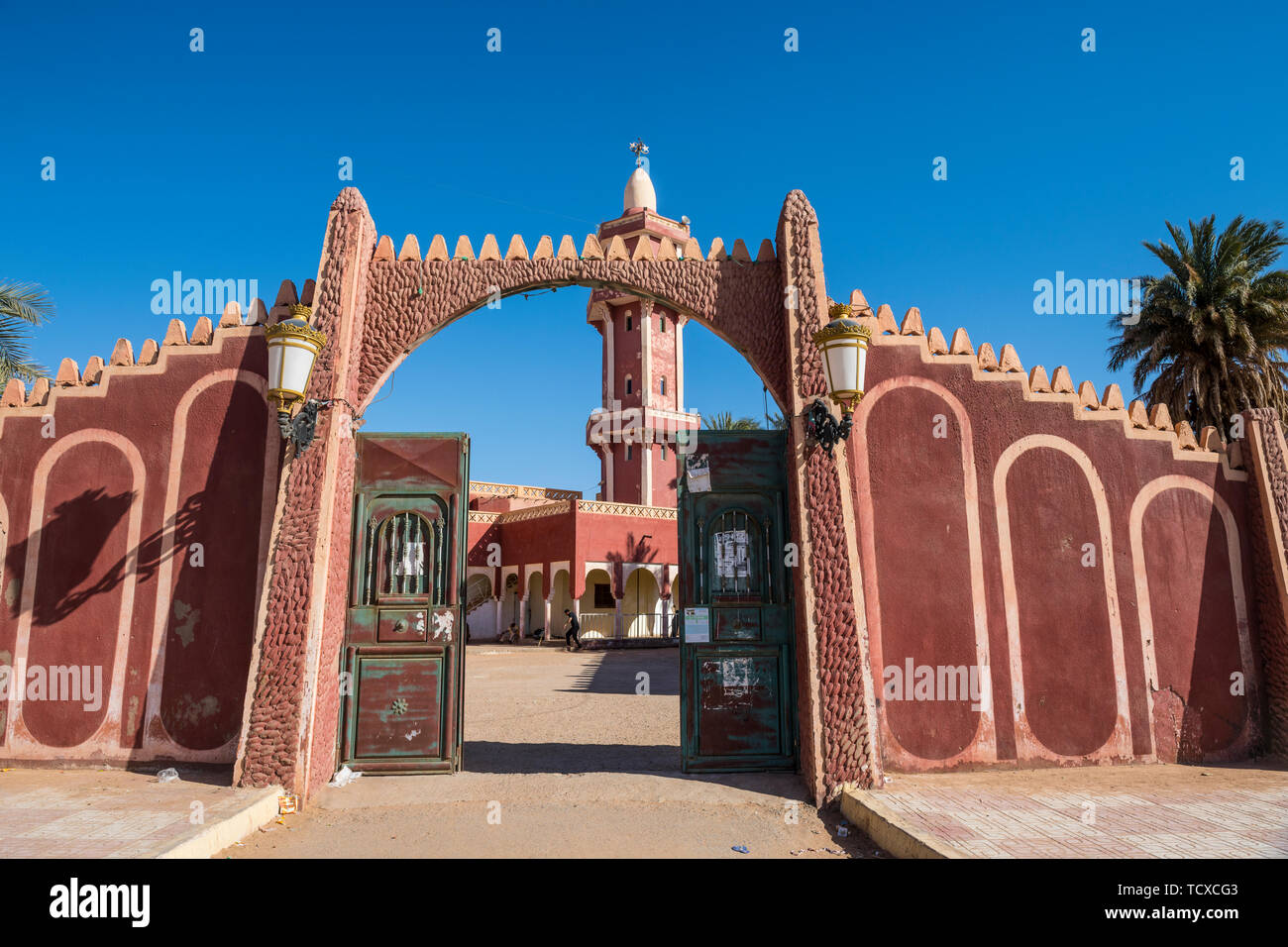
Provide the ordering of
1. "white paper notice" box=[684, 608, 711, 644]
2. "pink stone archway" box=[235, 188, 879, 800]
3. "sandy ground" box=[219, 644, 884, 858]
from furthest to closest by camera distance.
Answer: "white paper notice" box=[684, 608, 711, 644] < "pink stone archway" box=[235, 188, 879, 800] < "sandy ground" box=[219, 644, 884, 858]

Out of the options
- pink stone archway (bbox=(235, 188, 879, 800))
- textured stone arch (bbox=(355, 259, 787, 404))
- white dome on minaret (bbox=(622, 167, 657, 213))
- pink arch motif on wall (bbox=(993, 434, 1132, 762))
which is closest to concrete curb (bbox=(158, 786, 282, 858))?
pink stone archway (bbox=(235, 188, 879, 800))

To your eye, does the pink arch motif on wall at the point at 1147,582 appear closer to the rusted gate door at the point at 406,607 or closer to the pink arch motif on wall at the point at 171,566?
the rusted gate door at the point at 406,607

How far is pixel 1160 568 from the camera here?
7.62 metres

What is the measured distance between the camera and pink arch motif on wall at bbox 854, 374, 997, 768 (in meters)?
7.00

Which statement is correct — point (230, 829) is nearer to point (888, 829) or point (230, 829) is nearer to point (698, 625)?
point (698, 625)

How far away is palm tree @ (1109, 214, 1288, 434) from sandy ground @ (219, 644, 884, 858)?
52.7 ft

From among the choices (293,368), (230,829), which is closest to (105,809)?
(230,829)

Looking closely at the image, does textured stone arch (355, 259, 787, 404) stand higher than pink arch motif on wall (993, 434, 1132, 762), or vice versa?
textured stone arch (355, 259, 787, 404)

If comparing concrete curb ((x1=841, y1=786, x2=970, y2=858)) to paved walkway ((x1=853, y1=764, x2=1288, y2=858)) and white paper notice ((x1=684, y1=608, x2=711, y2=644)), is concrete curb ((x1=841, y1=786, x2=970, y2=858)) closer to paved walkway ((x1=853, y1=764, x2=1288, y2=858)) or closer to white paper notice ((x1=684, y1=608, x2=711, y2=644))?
paved walkway ((x1=853, y1=764, x2=1288, y2=858))

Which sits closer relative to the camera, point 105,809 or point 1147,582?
point 105,809

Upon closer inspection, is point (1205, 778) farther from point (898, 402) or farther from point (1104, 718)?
point (898, 402)

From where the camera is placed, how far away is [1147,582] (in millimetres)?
7559

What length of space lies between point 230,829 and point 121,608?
2.92 m
